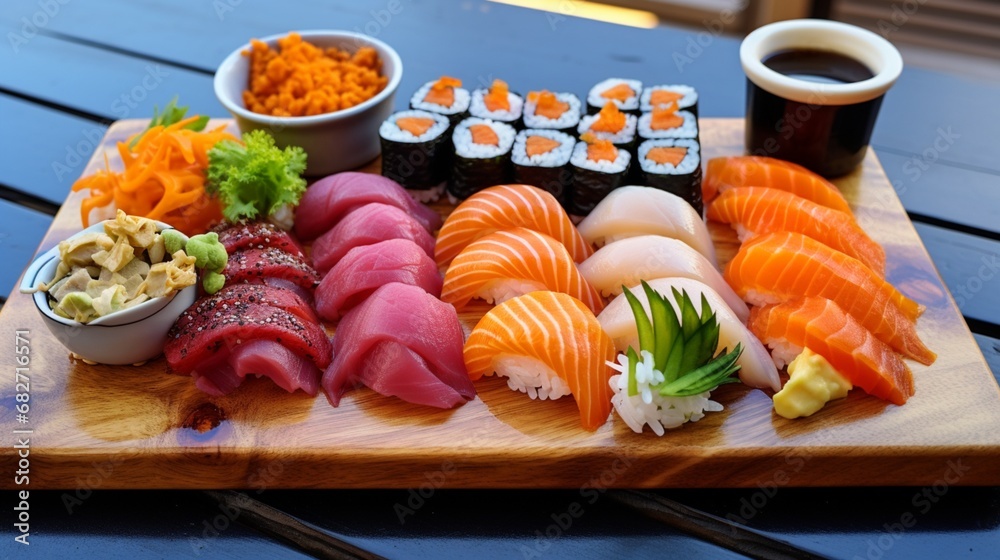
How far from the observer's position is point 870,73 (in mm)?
2672

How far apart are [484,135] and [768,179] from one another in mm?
904

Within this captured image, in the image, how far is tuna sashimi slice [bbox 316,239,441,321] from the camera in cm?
223

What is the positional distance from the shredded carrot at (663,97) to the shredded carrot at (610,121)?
0.67ft

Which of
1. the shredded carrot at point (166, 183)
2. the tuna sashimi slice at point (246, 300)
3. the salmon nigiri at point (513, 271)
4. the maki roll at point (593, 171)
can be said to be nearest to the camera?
the tuna sashimi slice at point (246, 300)

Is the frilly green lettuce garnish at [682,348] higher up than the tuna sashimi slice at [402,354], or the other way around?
the frilly green lettuce garnish at [682,348]

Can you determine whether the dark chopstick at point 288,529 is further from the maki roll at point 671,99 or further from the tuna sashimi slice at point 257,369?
the maki roll at point 671,99

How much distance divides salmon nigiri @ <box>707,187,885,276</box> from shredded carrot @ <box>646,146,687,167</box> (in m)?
0.19

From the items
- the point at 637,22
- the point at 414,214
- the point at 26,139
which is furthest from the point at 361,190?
the point at 637,22

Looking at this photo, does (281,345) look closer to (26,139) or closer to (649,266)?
(649,266)

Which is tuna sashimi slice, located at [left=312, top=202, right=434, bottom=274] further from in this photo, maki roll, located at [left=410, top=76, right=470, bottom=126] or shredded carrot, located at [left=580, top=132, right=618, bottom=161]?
shredded carrot, located at [left=580, top=132, right=618, bottom=161]

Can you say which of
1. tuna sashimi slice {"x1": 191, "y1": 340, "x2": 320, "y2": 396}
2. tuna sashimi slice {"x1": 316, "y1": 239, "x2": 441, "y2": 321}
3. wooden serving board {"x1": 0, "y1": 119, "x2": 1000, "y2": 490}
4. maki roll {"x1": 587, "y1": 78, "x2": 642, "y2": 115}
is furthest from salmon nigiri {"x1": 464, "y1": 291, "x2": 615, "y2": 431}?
maki roll {"x1": 587, "y1": 78, "x2": 642, "y2": 115}

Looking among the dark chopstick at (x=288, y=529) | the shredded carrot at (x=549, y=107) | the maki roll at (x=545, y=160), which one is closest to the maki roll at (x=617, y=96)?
the shredded carrot at (x=549, y=107)

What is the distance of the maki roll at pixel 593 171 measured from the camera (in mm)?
2525

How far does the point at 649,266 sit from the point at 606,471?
0.59 m
